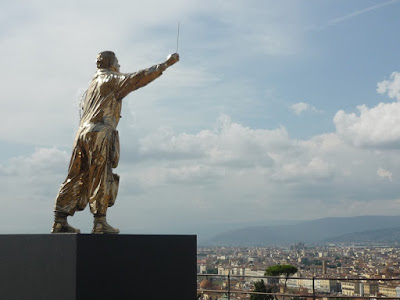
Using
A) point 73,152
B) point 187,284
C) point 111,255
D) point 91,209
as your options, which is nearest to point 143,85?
point 73,152

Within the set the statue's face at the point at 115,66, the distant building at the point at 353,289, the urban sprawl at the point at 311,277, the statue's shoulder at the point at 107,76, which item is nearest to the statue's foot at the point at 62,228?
the statue's shoulder at the point at 107,76

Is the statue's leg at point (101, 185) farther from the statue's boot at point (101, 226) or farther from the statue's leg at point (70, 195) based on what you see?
the statue's leg at point (70, 195)

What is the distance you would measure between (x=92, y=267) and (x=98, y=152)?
3.48 feet

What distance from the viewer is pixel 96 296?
4.23 metres

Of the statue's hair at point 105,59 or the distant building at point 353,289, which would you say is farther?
the distant building at point 353,289

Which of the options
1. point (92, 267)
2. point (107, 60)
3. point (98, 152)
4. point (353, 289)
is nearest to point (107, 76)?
point (107, 60)

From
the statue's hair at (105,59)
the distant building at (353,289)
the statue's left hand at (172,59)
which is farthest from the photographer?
the distant building at (353,289)

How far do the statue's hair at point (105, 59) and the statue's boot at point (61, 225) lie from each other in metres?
1.52

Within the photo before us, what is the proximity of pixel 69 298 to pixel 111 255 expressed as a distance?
48cm

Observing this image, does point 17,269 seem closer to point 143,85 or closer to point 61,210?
point 61,210

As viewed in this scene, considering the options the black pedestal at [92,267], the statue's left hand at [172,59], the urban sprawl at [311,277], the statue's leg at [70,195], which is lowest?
the urban sprawl at [311,277]

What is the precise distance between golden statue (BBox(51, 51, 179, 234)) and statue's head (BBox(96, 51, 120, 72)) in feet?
0.37

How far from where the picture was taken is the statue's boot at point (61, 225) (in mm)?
4746

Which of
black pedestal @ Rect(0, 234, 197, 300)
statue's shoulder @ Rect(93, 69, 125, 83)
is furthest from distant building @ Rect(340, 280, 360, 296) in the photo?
statue's shoulder @ Rect(93, 69, 125, 83)
